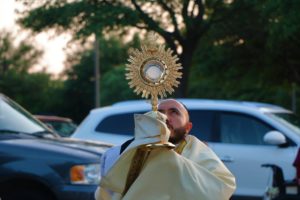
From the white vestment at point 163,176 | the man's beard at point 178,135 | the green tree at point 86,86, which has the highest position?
the man's beard at point 178,135

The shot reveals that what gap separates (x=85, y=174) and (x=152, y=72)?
362 cm

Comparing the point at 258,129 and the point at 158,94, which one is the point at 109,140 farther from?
the point at 158,94

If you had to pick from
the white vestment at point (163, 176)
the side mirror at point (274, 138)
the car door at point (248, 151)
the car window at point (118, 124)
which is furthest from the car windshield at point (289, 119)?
the white vestment at point (163, 176)

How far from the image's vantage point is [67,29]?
18.1 metres

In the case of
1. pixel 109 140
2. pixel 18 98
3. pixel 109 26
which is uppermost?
pixel 109 26

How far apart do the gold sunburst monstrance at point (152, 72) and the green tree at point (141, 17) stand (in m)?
12.4

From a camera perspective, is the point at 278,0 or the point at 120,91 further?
the point at 120,91

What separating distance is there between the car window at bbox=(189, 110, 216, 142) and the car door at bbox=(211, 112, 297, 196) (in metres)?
0.09

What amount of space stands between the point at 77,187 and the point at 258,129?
126 inches

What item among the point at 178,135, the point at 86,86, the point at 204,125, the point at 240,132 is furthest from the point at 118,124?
the point at 86,86

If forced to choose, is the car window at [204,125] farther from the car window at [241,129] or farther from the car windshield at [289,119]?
the car windshield at [289,119]

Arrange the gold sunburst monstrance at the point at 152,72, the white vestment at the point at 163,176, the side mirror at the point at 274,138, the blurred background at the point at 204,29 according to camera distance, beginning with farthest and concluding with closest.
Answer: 1. the blurred background at the point at 204,29
2. the side mirror at the point at 274,138
3. the gold sunburst monstrance at the point at 152,72
4. the white vestment at the point at 163,176

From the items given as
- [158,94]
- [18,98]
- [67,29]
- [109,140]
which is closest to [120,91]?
[18,98]

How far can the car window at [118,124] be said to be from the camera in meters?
10.4
